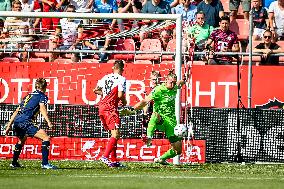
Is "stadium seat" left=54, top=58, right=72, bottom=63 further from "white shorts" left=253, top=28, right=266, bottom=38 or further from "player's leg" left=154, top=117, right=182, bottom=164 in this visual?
"white shorts" left=253, top=28, right=266, bottom=38

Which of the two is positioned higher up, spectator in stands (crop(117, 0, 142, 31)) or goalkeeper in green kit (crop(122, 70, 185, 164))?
spectator in stands (crop(117, 0, 142, 31))

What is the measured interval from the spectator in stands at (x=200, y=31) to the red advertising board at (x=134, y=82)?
1281 mm

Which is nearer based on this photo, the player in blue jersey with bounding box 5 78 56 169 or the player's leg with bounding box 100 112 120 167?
the player in blue jersey with bounding box 5 78 56 169

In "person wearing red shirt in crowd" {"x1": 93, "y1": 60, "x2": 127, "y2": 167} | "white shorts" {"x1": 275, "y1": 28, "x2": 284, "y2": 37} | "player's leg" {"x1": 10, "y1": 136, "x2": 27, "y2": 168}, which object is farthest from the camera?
"white shorts" {"x1": 275, "y1": 28, "x2": 284, "y2": 37}

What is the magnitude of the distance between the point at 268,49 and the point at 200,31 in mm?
1823

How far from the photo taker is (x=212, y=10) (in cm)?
2766

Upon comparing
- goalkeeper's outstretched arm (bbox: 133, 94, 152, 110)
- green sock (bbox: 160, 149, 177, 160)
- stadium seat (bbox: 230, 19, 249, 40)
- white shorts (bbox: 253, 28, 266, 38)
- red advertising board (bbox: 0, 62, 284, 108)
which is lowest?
green sock (bbox: 160, 149, 177, 160)

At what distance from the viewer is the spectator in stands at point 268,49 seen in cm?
2581

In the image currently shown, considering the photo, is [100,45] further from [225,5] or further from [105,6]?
[225,5]

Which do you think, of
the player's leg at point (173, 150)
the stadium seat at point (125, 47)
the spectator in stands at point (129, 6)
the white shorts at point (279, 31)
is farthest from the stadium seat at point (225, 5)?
the player's leg at point (173, 150)

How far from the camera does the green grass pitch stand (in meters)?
17.4

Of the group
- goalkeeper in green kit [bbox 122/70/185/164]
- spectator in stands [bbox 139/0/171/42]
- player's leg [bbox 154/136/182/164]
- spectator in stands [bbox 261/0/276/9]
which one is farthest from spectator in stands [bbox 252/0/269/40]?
player's leg [bbox 154/136/182/164]

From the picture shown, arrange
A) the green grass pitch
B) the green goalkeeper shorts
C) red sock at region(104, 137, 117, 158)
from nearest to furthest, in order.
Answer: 1. the green grass pitch
2. red sock at region(104, 137, 117, 158)
3. the green goalkeeper shorts

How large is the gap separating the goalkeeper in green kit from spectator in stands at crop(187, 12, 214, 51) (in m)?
3.77
